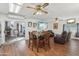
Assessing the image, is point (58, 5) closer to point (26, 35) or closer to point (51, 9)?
point (51, 9)

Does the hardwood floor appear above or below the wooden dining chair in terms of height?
below

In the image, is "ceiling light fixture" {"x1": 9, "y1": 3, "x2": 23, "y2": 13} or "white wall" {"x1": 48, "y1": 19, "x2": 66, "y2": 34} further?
"white wall" {"x1": 48, "y1": 19, "x2": 66, "y2": 34}

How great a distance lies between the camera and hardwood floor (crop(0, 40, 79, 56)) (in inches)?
96.9

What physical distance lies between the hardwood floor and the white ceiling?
0.67 meters

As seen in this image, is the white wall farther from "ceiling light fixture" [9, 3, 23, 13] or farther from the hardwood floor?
"ceiling light fixture" [9, 3, 23, 13]

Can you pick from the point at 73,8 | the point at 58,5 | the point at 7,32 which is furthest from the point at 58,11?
the point at 7,32

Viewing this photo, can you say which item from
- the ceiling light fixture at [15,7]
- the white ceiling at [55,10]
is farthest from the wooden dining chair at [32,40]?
the ceiling light fixture at [15,7]

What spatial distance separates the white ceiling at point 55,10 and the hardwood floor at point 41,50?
0.67 meters

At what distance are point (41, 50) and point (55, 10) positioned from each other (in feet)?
3.41

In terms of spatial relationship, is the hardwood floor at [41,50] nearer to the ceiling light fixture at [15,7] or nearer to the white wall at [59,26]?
the white wall at [59,26]

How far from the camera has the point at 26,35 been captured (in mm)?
2539

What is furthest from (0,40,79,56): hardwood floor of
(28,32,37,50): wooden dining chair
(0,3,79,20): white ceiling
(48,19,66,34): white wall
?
(0,3,79,20): white ceiling

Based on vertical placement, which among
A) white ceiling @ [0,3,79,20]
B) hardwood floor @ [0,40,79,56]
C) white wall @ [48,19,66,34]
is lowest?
hardwood floor @ [0,40,79,56]

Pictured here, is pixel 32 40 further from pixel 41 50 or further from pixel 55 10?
pixel 55 10
